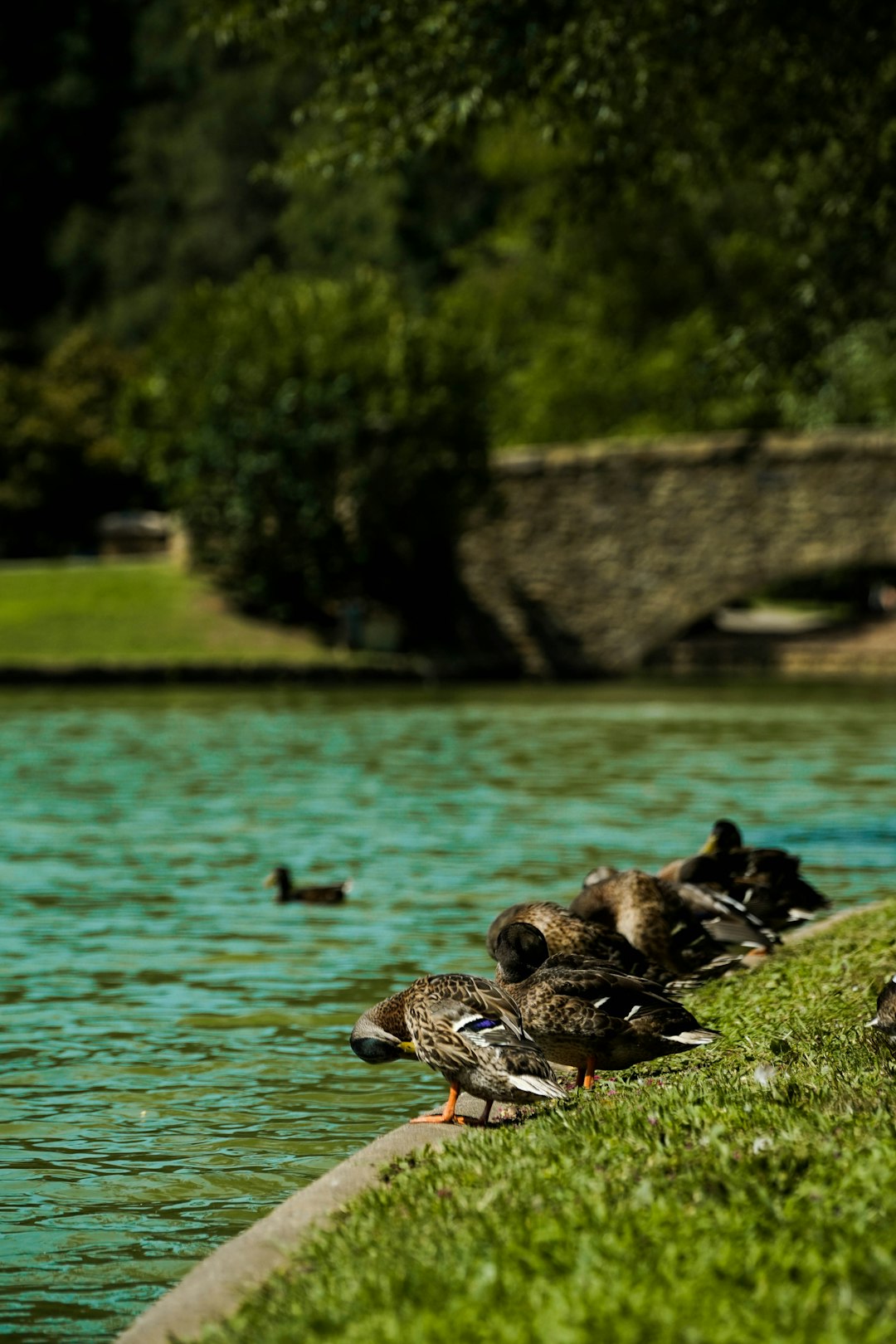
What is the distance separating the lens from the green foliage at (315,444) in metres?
47.0

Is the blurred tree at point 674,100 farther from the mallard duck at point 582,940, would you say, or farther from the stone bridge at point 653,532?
the stone bridge at point 653,532

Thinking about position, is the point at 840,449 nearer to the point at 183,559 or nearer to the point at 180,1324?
the point at 183,559

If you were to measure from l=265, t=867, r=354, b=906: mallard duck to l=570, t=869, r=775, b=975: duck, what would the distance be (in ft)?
12.4

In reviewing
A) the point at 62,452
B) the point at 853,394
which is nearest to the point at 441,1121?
the point at 853,394

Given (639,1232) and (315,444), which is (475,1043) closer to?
(639,1232)

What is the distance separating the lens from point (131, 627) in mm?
47375

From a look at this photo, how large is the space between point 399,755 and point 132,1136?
1980 centimetres

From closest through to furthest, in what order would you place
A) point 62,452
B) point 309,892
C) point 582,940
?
point 582,940 → point 309,892 → point 62,452

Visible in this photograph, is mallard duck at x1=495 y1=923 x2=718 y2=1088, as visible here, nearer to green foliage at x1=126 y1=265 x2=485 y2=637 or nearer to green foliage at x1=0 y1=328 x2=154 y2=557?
green foliage at x1=126 y1=265 x2=485 y2=637

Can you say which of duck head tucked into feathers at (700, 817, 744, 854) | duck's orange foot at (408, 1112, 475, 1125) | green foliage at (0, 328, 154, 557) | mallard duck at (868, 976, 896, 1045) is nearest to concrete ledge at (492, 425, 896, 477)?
green foliage at (0, 328, 154, 557)

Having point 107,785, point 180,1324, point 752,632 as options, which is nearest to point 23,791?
point 107,785

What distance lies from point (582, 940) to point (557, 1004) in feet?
6.30

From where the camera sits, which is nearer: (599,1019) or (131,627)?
(599,1019)

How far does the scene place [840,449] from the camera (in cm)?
4750
